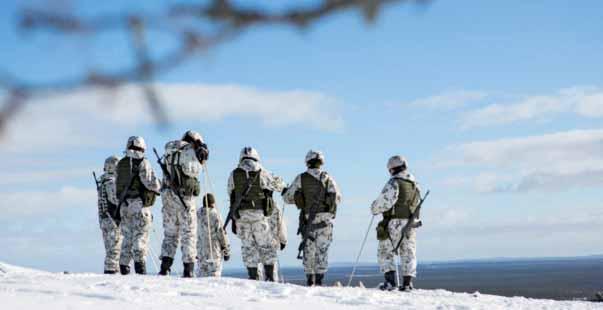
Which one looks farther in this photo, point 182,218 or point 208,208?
point 208,208

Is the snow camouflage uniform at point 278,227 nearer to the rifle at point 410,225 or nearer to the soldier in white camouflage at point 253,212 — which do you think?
the soldier in white camouflage at point 253,212

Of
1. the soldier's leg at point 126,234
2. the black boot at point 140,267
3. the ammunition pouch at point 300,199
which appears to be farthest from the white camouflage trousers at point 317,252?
the soldier's leg at point 126,234

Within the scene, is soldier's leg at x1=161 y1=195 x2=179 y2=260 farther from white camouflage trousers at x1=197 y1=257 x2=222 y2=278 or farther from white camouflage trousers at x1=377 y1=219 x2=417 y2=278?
white camouflage trousers at x1=377 y1=219 x2=417 y2=278

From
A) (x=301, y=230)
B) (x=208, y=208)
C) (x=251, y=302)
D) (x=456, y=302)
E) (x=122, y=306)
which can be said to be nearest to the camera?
(x=122, y=306)

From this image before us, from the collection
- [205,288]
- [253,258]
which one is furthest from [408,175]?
[205,288]

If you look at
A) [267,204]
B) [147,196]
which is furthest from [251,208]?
[147,196]

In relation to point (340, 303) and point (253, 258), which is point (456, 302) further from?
point (253, 258)

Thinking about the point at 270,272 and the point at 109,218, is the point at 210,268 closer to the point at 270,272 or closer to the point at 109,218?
the point at 270,272

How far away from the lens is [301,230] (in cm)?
1237

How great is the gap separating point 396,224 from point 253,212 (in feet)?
7.50

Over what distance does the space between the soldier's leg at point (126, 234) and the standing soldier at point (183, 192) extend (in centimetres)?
76

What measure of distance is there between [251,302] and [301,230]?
4.49 metres

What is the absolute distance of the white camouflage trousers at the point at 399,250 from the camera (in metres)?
11.6

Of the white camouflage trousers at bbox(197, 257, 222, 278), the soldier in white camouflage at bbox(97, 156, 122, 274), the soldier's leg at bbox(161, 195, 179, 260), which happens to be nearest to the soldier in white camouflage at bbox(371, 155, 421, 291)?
the soldier's leg at bbox(161, 195, 179, 260)
